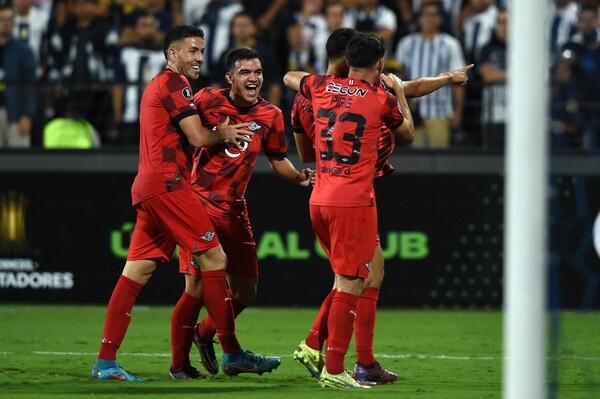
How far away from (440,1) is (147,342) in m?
5.94

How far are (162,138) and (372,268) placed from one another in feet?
5.19

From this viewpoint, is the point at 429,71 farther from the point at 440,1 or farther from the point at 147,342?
the point at 147,342

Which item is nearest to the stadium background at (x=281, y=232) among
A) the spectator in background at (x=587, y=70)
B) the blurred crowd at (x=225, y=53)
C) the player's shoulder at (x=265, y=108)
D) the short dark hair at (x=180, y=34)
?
the blurred crowd at (x=225, y=53)

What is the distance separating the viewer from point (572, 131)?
36.9ft

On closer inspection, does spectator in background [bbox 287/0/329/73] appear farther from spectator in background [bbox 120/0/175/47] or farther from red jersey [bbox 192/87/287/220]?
red jersey [bbox 192/87/287/220]

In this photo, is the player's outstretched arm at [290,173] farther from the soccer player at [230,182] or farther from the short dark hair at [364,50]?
the short dark hair at [364,50]

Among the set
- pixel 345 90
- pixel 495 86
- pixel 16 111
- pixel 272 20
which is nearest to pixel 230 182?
pixel 345 90

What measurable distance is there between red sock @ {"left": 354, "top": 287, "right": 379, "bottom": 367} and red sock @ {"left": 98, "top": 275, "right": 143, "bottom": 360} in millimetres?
1393

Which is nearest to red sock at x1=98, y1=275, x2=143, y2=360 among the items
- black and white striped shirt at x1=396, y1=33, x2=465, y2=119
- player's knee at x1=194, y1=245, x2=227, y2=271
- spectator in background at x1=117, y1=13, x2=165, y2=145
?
player's knee at x1=194, y1=245, x2=227, y2=271

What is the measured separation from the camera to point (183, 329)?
25.2 feet

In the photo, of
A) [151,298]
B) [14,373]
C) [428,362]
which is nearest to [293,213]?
[151,298]

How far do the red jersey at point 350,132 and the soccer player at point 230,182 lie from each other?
687 millimetres

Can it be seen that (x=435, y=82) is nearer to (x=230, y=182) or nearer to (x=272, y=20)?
(x=230, y=182)

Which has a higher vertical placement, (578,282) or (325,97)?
(325,97)
